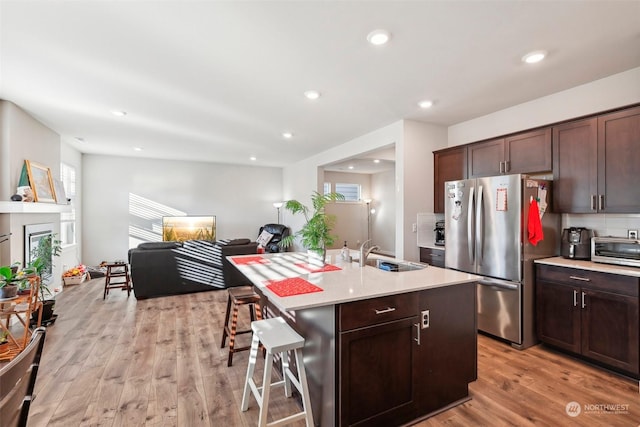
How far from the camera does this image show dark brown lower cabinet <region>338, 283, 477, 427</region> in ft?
5.44

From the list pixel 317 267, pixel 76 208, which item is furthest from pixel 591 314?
pixel 76 208

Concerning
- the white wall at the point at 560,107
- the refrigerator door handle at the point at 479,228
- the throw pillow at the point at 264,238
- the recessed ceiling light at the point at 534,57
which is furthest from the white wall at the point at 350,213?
the recessed ceiling light at the point at 534,57

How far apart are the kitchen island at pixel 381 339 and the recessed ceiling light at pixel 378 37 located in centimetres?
175

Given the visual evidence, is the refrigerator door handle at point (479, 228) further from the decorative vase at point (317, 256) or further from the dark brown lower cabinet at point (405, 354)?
the decorative vase at point (317, 256)

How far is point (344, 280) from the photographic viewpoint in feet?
6.79

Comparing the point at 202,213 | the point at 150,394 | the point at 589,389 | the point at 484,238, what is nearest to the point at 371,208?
the point at 202,213

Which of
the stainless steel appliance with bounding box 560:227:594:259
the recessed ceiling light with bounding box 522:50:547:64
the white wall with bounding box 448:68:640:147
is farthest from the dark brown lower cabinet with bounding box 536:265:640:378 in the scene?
the recessed ceiling light with bounding box 522:50:547:64

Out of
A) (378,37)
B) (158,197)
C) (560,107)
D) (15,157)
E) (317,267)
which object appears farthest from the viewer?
(158,197)

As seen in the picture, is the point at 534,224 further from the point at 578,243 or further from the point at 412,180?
the point at 412,180

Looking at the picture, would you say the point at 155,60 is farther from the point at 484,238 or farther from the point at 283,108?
the point at 484,238

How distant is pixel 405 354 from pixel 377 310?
1.25 ft

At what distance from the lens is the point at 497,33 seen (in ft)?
6.82

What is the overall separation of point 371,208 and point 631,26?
729 centimetres

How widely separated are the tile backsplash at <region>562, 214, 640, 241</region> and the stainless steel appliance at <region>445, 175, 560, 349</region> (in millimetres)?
158
